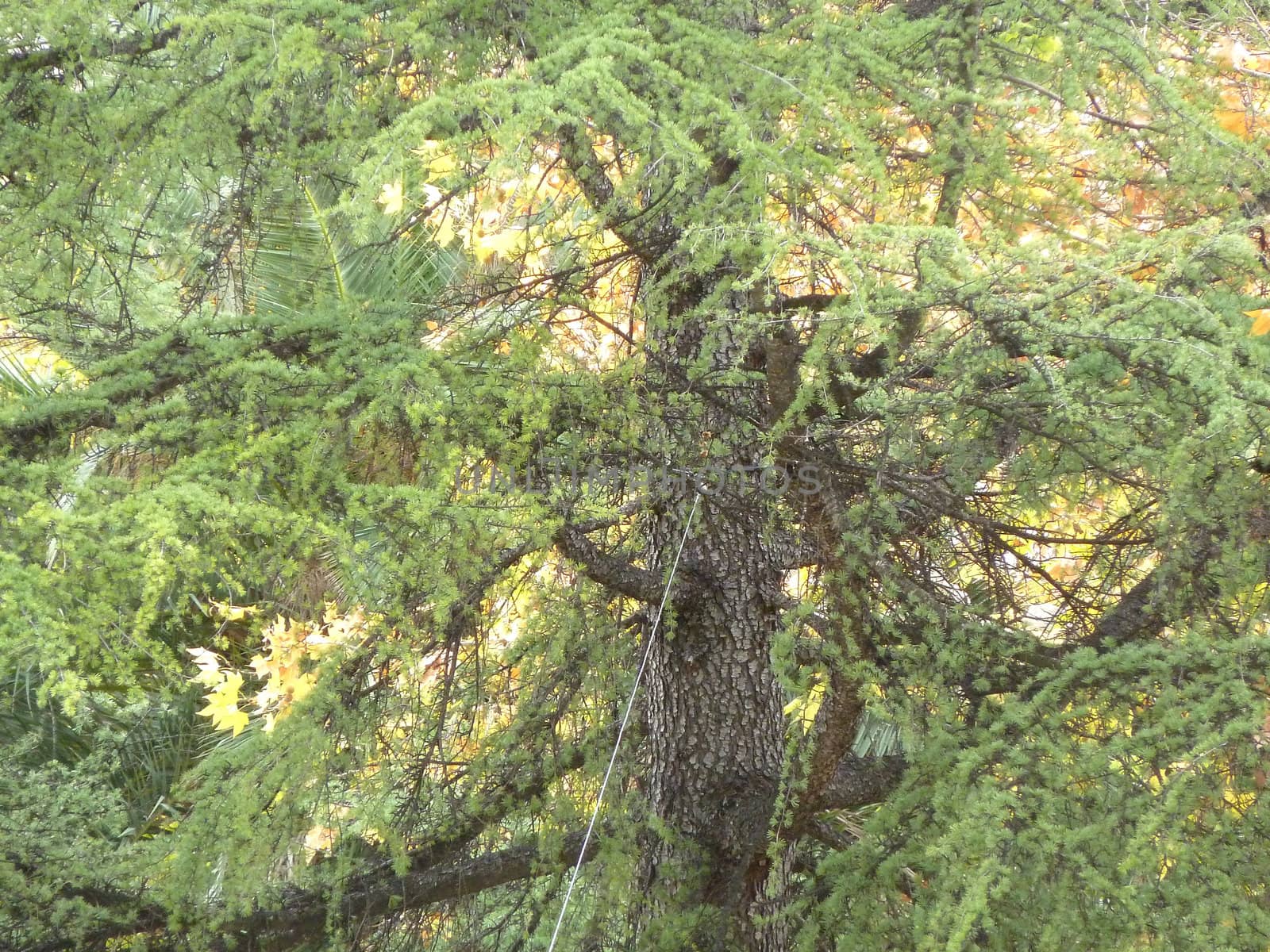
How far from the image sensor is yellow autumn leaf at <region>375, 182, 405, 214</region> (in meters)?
2.46

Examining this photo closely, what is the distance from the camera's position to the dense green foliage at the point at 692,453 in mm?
2340

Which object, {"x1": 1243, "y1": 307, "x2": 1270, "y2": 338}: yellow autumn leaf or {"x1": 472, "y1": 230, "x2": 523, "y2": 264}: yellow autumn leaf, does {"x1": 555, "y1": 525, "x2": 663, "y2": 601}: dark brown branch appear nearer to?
{"x1": 472, "y1": 230, "x2": 523, "y2": 264}: yellow autumn leaf

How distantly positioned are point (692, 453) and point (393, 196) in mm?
1370

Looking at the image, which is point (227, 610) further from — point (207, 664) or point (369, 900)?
point (369, 900)

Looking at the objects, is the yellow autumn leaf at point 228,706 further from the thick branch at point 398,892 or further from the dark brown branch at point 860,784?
the dark brown branch at point 860,784

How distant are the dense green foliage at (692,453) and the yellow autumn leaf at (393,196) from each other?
0.10m

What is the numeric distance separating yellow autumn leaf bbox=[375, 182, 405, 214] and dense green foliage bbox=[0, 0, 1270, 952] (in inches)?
3.8

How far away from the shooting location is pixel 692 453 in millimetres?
3672

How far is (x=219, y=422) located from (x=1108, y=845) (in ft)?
7.68

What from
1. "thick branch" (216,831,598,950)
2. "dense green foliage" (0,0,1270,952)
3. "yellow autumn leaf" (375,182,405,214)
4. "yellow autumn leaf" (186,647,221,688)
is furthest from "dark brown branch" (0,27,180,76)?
"yellow autumn leaf" (186,647,221,688)

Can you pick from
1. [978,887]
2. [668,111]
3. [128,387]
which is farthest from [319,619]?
[978,887]

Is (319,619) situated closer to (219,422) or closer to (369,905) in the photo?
(369,905)

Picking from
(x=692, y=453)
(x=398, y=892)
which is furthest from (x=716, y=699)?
(x=398, y=892)

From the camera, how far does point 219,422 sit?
9.14 ft
